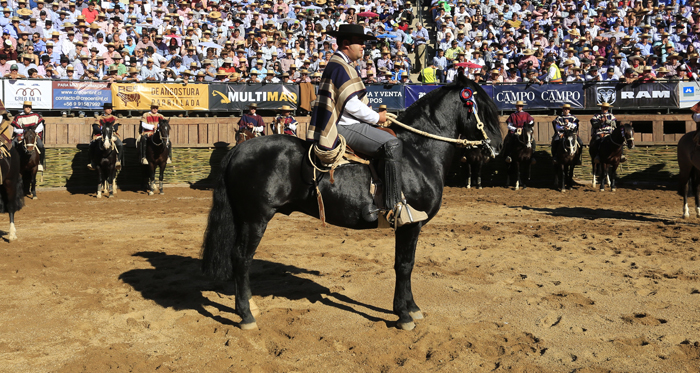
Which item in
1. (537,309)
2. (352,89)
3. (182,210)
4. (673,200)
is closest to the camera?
(352,89)

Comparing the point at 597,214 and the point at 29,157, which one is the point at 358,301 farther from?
the point at 29,157

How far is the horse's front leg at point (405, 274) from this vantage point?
224 inches

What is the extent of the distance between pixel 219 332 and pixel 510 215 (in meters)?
8.75

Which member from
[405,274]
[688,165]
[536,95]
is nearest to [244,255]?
[405,274]

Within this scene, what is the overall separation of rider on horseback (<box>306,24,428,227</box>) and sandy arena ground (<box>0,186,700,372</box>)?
122cm

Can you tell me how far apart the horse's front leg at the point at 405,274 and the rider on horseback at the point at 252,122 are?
12428 mm

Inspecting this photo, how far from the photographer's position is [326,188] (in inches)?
227

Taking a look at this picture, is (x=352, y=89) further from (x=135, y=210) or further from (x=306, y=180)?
(x=135, y=210)

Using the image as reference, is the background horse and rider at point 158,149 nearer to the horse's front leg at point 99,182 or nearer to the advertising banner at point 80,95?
the horse's front leg at point 99,182

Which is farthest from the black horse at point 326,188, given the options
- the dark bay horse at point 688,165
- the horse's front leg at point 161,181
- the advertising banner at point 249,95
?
the advertising banner at point 249,95

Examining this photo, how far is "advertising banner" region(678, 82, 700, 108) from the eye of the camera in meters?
18.8

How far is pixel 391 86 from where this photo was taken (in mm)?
19672

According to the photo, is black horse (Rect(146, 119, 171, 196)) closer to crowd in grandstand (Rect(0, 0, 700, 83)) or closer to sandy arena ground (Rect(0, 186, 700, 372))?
crowd in grandstand (Rect(0, 0, 700, 83))

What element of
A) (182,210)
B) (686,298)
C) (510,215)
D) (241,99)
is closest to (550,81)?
(510,215)
